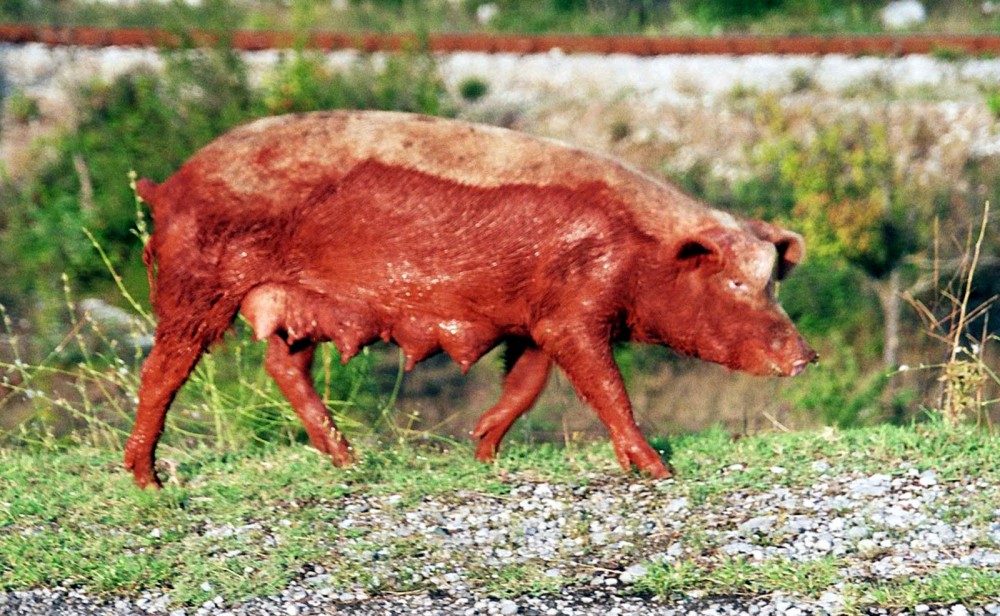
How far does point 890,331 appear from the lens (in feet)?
48.7

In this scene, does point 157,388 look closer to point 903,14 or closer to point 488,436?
point 488,436

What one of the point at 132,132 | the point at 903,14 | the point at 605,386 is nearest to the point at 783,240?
the point at 605,386

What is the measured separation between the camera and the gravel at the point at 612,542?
18.2 ft

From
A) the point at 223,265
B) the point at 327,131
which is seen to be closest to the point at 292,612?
the point at 223,265

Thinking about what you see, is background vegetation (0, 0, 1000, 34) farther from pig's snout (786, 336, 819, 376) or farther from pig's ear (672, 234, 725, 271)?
pig's snout (786, 336, 819, 376)

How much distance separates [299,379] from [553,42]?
38.9 feet

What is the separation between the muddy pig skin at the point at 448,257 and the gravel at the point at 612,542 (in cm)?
66

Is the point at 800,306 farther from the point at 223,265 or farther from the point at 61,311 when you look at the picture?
the point at 223,265

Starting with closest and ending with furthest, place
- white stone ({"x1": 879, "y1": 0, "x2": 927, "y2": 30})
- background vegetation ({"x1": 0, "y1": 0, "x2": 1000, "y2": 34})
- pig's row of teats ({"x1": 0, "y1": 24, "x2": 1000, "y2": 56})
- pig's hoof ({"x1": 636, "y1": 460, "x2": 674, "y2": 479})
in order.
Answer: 1. pig's hoof ({"x1": 636, "y1": 460, "x2": 674, "y2": 479})
2. pig's row of teats ({"x1": 0, "y1": 24, "x2": 1000, "y2": 56})
3. background vegetation ({"x1": 0, "y1": 0, "x2": 1000, "y2": 34})
4. white stone ({"x1": 879, "y1": 0, "x2": 927, "y2": 30})

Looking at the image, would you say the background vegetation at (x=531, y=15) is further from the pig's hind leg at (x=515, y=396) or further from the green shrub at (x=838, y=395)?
the pig's hind leg at (x=515, y=396)

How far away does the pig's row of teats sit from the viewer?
Result: 18.0 metres

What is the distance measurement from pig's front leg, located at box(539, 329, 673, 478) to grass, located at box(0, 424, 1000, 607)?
0.12 metres

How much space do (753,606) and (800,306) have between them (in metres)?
9.99

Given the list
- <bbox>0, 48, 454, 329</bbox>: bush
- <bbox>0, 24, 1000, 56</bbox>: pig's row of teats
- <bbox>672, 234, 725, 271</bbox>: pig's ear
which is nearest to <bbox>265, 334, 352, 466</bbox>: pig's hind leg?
<bbox>672, 234, 725, 271</bbox>: pig's ear
